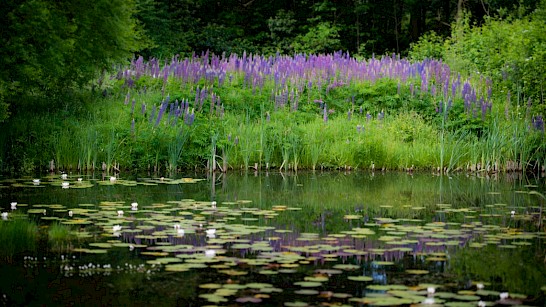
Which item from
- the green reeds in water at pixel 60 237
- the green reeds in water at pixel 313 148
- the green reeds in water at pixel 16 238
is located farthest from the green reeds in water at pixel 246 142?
the green reeds in water at pixel 16 238

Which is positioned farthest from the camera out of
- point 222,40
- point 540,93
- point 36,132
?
point 222,40

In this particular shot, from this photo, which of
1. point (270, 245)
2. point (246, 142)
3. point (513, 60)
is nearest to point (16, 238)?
point (270, 245)

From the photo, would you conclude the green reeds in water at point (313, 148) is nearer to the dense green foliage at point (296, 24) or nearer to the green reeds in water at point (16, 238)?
the green reeds in water at point (16, 238)

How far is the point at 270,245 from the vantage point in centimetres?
614

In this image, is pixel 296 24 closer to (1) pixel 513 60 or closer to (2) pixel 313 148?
(1) pixel 513 60

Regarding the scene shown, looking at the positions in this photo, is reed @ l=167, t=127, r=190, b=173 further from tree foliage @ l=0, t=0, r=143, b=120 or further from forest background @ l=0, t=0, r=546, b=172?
tree foliage @ l=0, t=0, r=143, b=120

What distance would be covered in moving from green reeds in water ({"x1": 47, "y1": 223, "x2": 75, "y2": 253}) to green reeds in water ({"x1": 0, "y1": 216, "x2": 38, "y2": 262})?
0.12 m

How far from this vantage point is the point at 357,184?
10711 mm

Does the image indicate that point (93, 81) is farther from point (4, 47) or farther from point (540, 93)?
point (540, 93)

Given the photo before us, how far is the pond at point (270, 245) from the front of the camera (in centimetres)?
471

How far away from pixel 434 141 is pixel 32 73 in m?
6.65

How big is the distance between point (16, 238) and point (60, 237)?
34 centimetres

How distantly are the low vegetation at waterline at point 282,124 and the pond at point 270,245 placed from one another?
199 cm

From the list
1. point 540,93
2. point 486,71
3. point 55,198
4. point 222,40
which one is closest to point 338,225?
point 55,198
